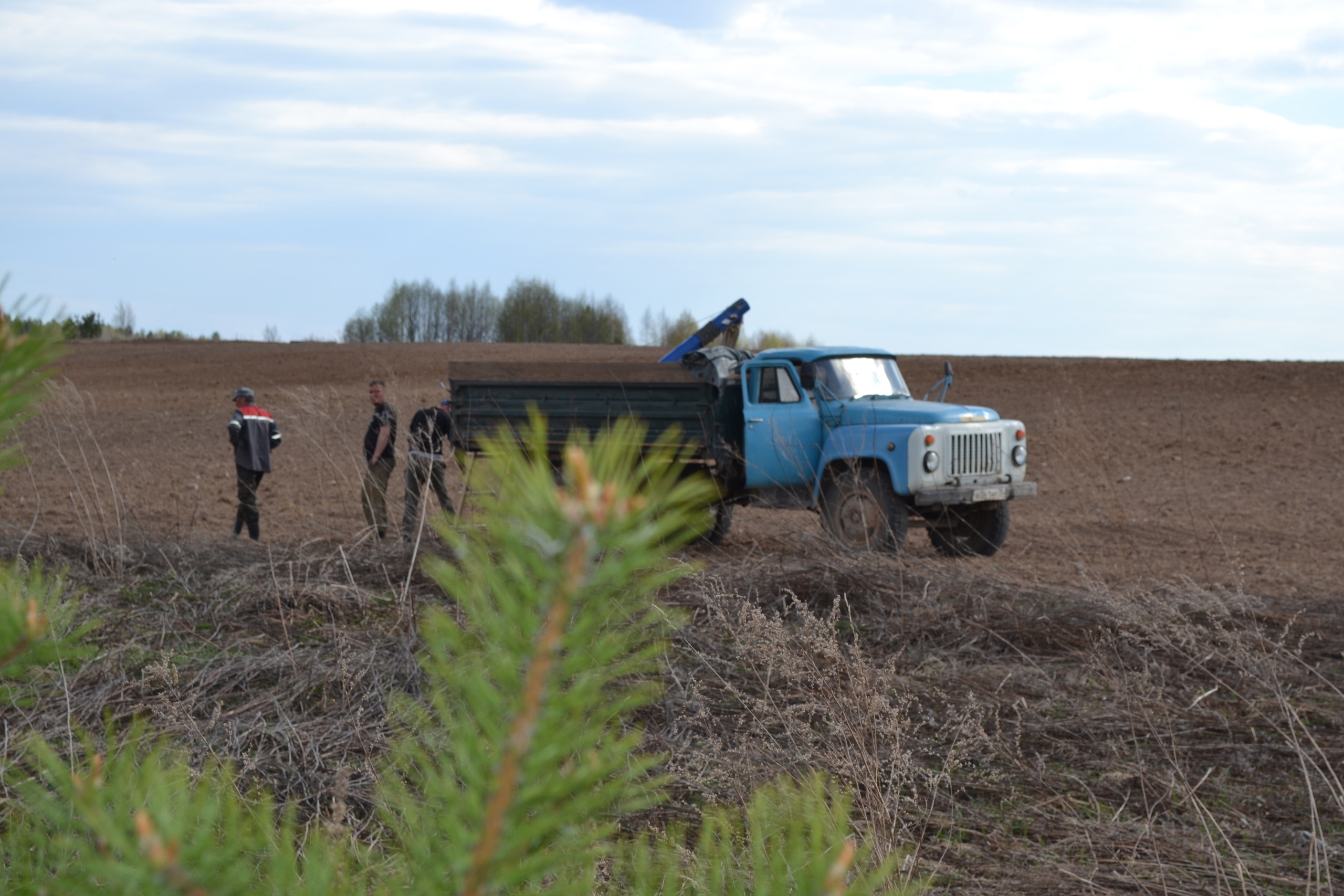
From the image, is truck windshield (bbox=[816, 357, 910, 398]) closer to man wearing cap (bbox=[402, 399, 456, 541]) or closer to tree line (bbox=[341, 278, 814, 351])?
man wearing cap (bbox=[402, 399, 456, 541])

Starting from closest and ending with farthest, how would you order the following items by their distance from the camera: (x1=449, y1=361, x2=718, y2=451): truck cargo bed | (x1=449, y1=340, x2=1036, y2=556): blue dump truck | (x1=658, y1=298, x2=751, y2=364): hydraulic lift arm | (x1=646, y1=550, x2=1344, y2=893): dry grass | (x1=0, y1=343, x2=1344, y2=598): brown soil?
1. (x1=646, y1=550, x2=1344, y2=893): dry grass
2. (x1=0, y1=343, x2=1344, y2=598): brown soil
3. (x1=449, y1=340, x2=1036, y2=556): blue dump truck
4. (x1=449, y1=361, x2=718, y2=451): truck cargo bed
5. (x1=658, y1=298, x2=751, y2=364): hydraulic lift arm

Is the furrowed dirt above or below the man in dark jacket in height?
below

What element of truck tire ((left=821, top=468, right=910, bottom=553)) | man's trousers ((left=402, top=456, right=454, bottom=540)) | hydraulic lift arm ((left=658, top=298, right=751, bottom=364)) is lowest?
truck tire ((left=821, top=468, right=910, bottom=553))

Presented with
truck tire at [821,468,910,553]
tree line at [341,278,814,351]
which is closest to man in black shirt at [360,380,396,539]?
truck tire at [821,468,910,553]

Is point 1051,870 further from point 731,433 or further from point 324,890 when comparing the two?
point 731,433

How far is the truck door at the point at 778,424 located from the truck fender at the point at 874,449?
208 mm

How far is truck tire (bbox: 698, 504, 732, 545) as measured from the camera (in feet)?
35.0

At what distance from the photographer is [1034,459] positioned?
68.7 feet

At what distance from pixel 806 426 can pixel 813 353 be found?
2.67 ft

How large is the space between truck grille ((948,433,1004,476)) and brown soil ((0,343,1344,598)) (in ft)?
2.72

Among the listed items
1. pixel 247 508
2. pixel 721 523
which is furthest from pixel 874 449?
pixel 247 508

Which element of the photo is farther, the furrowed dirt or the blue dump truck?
the blue dump truck

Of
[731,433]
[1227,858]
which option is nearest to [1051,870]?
[1227,858]

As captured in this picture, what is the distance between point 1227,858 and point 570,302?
2626 inches
